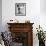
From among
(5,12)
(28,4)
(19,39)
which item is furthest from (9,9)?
(19,39)

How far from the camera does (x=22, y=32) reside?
555 cm

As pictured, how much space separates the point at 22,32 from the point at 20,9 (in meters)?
0.91

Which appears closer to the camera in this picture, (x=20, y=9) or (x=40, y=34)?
(x=40, y=34)

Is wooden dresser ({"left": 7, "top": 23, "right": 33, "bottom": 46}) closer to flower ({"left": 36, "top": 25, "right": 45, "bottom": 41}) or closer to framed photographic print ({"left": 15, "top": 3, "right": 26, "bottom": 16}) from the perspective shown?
flower ({"left": 36, "top": 25, "right": 45, "bottom": 41})

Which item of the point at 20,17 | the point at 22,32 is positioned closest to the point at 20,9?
the point at 20,17

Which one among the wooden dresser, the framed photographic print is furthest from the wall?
the wooden dresser

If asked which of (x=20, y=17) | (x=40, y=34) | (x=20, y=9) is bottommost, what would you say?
(x=40, y=34)

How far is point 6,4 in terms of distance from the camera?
5.67 metres

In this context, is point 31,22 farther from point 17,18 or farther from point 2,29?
point 2,29

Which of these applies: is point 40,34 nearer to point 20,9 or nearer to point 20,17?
point 20,17

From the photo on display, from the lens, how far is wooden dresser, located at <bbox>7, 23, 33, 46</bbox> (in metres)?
5.48

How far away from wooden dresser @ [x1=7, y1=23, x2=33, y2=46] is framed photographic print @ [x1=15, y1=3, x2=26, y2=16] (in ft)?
1.51

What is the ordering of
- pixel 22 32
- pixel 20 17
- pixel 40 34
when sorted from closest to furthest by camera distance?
pixel 40 34 < pixel 22 32 < pixel 20 17

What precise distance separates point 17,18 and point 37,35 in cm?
104
